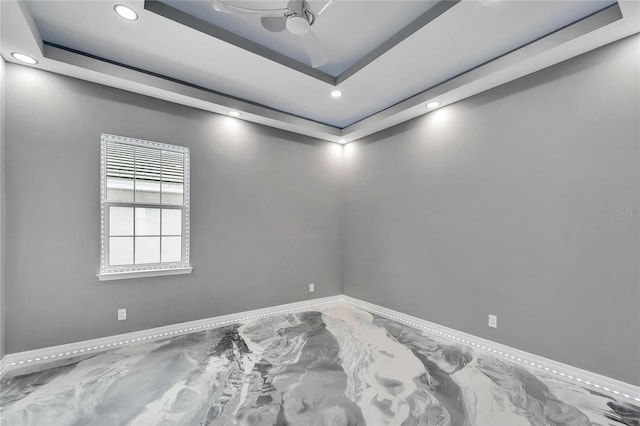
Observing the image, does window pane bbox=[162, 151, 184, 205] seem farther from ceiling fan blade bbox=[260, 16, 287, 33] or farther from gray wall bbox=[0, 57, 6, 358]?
ceiling fan blade bbox=[260, 16, 287, 33]

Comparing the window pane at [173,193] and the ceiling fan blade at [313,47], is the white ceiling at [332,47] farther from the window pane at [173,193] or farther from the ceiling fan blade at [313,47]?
the window pane at [173,193]

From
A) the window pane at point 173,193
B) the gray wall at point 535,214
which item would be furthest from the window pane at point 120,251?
the gray wall at point 535,214

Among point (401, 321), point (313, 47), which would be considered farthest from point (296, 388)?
point (313, 47)

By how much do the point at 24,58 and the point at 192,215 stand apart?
2020mm

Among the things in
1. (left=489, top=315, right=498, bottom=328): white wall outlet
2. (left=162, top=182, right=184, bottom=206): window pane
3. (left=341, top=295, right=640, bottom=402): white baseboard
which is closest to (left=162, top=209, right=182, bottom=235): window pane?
(left=162, top=182, right=184, bottom=206): window pane

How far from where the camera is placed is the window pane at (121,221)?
2.96m

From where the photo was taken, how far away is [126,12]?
213 cm

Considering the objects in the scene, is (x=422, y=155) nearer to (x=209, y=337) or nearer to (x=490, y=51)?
(x=490, y=51)

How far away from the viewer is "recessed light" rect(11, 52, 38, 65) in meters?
2.39

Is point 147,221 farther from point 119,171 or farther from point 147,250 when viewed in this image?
point 119,171

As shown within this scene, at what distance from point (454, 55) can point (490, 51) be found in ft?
1.05

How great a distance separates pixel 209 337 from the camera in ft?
10.4

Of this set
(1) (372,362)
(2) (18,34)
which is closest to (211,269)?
(1) (372,362)

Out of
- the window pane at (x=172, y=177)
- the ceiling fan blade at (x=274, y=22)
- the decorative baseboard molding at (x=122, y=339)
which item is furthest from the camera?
the window pane at (x=172, y=177)
